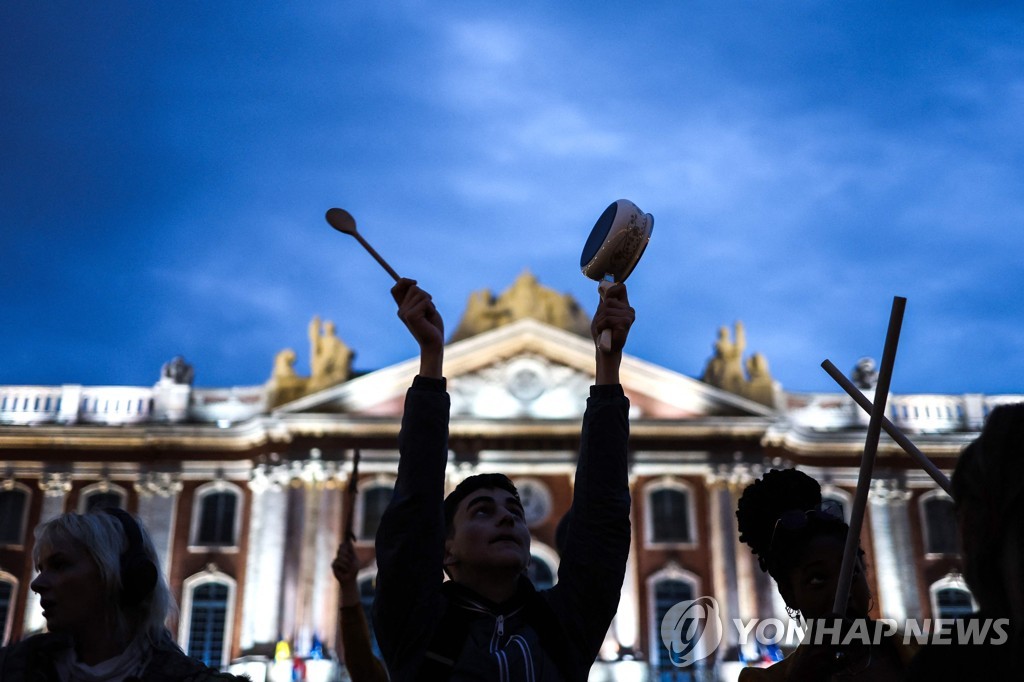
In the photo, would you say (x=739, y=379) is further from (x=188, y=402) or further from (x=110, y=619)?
(x=110, y=619)

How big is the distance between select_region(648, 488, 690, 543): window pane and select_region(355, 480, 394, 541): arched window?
623 centimetres

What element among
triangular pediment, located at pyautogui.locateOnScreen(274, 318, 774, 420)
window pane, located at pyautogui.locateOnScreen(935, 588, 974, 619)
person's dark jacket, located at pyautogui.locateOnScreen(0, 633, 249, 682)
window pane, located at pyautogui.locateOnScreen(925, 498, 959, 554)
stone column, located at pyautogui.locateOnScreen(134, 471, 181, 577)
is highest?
triangular pediment, located at pyautogui.locateOnScreen(274, 318, 774, 420)

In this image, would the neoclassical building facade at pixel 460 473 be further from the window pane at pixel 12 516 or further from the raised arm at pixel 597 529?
the raised arm at pixel 597 529

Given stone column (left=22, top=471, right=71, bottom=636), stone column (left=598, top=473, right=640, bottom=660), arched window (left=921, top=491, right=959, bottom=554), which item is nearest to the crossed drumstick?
stone column (left=598, top=473, right=640, bottom=660)

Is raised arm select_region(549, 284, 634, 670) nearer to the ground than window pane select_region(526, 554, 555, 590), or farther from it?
nearer to the ground

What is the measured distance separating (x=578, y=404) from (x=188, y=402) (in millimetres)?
9805

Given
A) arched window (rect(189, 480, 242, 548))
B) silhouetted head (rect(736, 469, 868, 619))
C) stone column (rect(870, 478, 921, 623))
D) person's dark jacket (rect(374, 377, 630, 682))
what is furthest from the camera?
arched window (rect(189, 480, 242, 548))

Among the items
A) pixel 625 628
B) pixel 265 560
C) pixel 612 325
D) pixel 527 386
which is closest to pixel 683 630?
pixel 612 325

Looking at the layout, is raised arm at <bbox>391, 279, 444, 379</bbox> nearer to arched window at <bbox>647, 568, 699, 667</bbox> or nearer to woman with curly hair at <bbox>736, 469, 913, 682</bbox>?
woman with curly hair at <bbox>736, 469, 913, 682</bbox>

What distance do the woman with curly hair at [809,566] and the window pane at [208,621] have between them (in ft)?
78.7

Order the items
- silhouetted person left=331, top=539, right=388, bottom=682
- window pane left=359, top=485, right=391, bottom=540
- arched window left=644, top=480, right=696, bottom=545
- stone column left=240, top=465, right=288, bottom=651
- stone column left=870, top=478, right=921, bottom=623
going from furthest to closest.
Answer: arched window left=644, top=480, right=696, bottom=545, stone column left=870, top=478, right=921, bottom=623, window pane left=359, top=485, right=391, bottom=540, stone column left=240, top=465, right=288, bottom=651, silhouetted person left=331, top=539, right=388, bottom=682

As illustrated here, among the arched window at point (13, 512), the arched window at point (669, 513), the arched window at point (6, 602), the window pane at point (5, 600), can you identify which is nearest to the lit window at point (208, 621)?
the arched window at point (6, 602)

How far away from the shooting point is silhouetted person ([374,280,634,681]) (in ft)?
10.8

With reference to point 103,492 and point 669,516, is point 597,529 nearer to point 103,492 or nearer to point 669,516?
point 669,516
